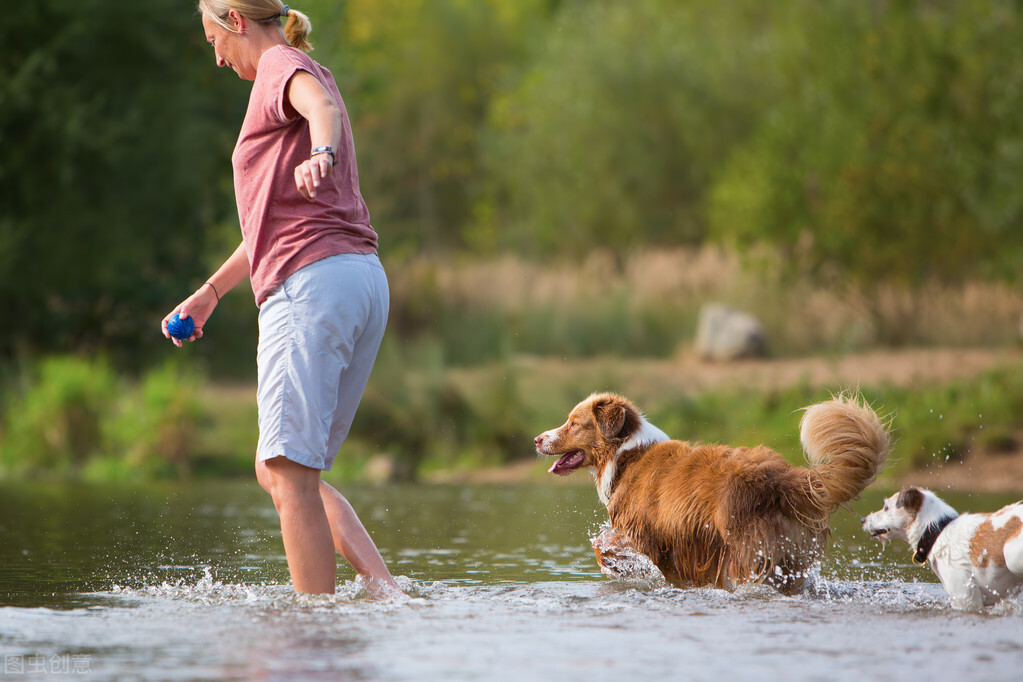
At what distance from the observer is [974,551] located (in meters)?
5.39

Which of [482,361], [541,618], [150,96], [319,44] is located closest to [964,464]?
[482,361]

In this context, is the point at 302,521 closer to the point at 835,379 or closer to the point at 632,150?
the point at 835,379

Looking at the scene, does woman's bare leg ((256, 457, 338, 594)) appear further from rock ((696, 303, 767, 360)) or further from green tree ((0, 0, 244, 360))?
rock ((696, 303, 767, 360))

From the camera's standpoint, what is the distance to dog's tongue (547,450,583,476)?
674 centimetres

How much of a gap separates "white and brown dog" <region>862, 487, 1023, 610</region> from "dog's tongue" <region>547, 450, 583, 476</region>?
177 cm

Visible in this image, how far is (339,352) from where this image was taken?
4.77 m

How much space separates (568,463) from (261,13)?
2909 mm

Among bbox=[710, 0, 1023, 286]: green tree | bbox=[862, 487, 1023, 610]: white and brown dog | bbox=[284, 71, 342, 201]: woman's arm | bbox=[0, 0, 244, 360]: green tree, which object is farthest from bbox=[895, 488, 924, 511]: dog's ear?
bbox=[0, 0, 244, 360]: green tree

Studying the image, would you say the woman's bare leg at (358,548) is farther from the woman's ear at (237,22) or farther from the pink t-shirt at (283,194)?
the woman's ear at (237,22)

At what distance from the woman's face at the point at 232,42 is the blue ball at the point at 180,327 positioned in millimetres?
1041

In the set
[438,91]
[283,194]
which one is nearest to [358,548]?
[283,194]

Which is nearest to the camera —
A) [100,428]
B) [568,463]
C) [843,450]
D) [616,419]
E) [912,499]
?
[843,450]

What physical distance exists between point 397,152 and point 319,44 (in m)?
15.0

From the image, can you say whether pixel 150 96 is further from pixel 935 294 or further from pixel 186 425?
pixel 935 294
